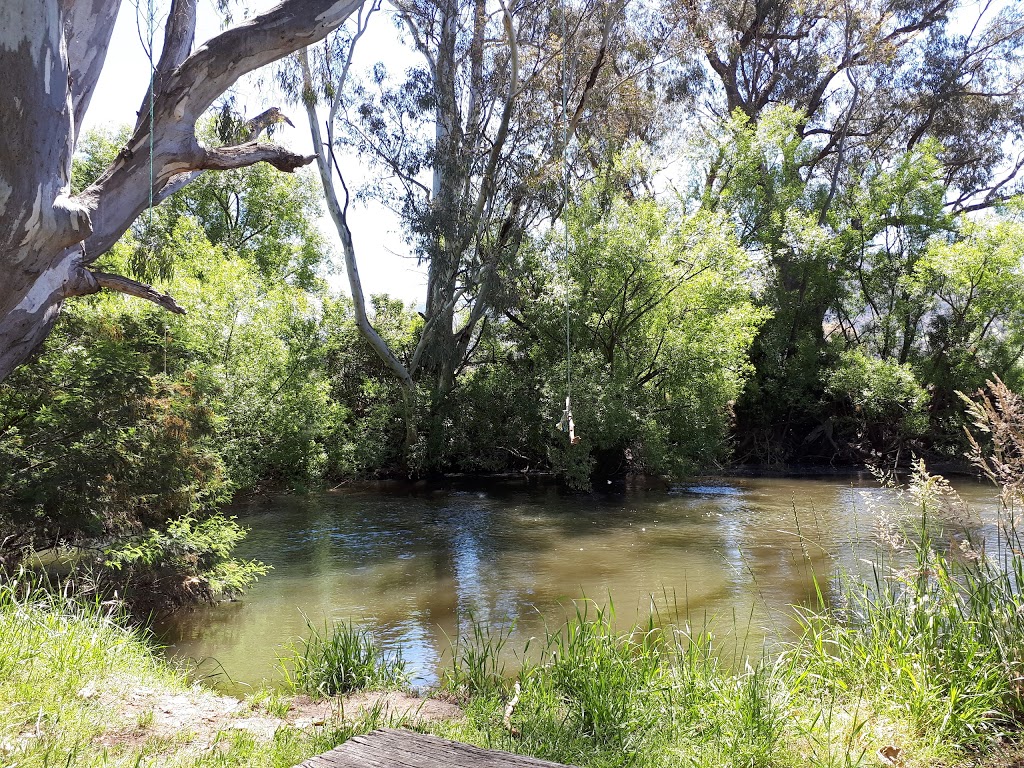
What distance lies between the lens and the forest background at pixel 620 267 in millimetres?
14508

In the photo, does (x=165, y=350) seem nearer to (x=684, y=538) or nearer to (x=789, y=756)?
(x=789, y=756)

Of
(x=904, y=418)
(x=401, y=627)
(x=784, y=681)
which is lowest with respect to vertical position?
(x=401, y=627)

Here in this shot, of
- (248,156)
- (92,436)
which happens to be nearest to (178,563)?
(92,436)

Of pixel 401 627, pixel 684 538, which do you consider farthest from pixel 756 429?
pixel 401 627

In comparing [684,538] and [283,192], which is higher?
[283,192]

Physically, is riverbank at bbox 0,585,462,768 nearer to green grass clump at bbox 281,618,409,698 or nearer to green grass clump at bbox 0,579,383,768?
green grass clump at bbox 0,579,383,768

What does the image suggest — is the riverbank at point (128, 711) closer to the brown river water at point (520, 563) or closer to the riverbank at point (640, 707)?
the riverbank at point (640, 707)

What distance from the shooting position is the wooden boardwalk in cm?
150

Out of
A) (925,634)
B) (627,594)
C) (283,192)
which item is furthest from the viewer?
(283,192)

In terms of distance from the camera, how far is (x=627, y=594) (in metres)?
7.93

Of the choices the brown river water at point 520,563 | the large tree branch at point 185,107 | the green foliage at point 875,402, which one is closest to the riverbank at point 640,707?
the brown river water at point 520,563

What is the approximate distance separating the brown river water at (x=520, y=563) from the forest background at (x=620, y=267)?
4.18 ft

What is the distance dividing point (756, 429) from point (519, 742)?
697 inches

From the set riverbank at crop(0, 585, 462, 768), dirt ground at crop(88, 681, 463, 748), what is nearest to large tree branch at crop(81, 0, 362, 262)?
riverbank at crop(0, 585, 462, 768)
